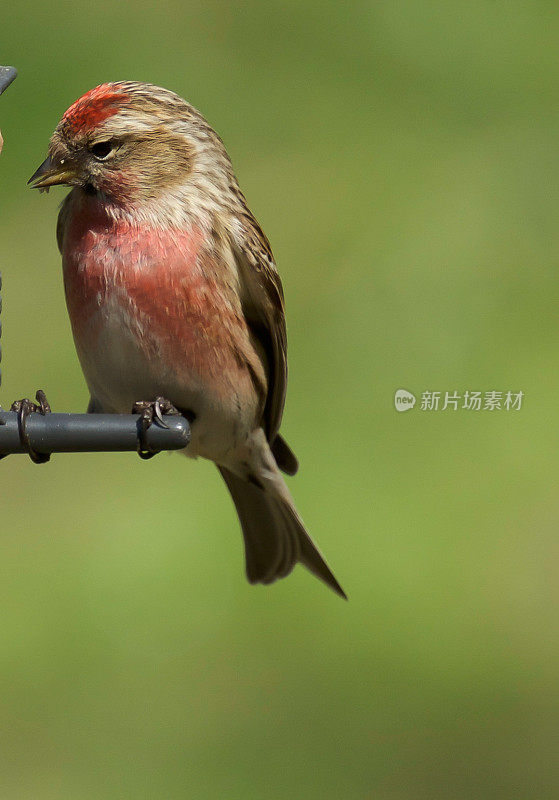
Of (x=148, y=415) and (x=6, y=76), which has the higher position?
(x=6, y=76)

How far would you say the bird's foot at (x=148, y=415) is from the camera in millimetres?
2801

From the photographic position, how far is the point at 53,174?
3227 mm

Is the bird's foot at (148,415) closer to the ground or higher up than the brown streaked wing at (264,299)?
closer to the ground

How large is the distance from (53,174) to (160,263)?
0.33 meters

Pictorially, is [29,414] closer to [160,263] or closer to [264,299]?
[160,263]

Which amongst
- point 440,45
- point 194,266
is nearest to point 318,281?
point 440,45

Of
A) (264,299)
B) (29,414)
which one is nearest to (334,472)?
(264,299)

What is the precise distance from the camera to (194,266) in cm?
338

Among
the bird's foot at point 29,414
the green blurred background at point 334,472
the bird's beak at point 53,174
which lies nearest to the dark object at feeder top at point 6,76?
the bird's beak at point 53,174
